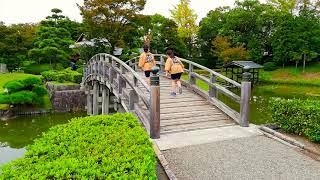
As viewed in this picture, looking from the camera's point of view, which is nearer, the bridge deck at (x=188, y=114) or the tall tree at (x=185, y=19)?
the bridge deck at (x=188, y=114)

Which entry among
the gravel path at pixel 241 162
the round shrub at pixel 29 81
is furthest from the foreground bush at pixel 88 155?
the round shrub at pixel 29 81

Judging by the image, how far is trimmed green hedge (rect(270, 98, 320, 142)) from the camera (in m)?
6.38

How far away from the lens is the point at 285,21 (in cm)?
3403

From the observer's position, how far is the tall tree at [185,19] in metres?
40.3

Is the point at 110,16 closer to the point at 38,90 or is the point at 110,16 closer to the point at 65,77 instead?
the point at 65,77

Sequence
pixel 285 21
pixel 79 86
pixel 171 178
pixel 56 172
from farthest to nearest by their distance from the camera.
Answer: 1. pixel 285 21
2. pixel 79 86
3. pixel 171 178
4. pixel 56 172

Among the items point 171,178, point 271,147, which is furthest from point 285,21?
point 171,178

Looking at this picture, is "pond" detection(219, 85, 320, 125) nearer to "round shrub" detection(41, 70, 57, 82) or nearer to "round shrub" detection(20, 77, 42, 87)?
"round shrub" detection(20, 77, 42, 87)

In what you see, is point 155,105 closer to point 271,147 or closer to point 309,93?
point 271,147

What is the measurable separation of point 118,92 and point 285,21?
29530mm

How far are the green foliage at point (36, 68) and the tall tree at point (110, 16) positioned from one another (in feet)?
33.6

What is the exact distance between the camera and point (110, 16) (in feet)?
80.1

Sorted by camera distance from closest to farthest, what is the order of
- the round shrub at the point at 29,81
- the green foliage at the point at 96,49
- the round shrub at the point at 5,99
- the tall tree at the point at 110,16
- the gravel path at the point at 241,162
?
the gravel path at the point at 241,162, the round shrub at the point at 5,99, the round shrub at the point at 29,81, the tall tree at the point at 110,16, the green foliage at the point at 96,49

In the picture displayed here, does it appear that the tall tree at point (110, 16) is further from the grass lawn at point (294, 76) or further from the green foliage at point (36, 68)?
the grass lawn at point (294, 76)
